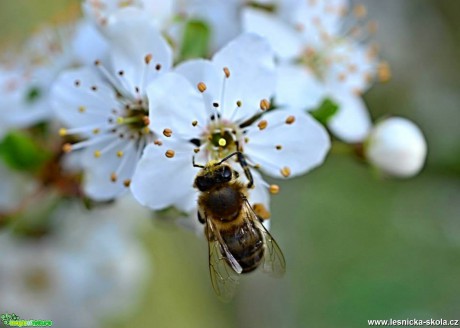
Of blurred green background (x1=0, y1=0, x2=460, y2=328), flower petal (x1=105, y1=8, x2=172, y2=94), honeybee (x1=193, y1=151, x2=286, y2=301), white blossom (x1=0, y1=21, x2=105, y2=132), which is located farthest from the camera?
blurred green background (x1=0, y1=0, x2=460, y2=328)

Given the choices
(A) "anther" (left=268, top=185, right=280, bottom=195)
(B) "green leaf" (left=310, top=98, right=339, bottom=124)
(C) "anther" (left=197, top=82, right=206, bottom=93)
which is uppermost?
(C) "anther" (left=197, top=82, right=206, bottom=93)

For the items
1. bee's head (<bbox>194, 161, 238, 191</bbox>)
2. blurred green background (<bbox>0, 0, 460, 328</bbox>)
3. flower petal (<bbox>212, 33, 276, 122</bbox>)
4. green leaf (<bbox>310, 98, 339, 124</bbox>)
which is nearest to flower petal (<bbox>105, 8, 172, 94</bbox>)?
flower petal (<bbox>212, 33, 276, 122</bbox>)

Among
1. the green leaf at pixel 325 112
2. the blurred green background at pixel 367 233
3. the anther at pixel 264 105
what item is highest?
the anther at pixel 264 105

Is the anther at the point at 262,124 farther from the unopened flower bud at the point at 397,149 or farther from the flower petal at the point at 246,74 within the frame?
the unopened flower bud at the point at 397,149

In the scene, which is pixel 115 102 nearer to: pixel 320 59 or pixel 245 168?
pixel 245 168

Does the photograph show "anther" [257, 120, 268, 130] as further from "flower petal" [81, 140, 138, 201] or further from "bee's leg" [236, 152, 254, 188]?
"flower petal" [81, 140, 138, 201]

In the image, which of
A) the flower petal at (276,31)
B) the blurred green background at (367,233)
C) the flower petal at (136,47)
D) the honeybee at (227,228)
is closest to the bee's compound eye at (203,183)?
the honeybee at (227,228)
